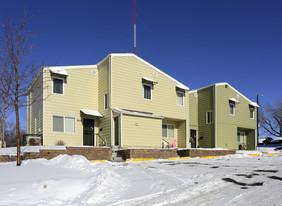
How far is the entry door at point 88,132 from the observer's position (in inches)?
719

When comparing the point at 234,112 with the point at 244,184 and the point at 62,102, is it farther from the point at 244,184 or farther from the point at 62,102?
the point at 244,184

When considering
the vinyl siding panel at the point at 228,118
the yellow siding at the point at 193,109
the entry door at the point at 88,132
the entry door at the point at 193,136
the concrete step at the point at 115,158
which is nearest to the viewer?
the concrete step at the point at 115,158

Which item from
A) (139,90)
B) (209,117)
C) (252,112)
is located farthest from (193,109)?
(139,90)

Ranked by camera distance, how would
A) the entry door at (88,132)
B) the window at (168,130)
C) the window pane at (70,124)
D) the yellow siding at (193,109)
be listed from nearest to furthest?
the window pane at (70,124) → the entry door at (88,132) → the window at (168,130) → the yellow siding at (193,109)

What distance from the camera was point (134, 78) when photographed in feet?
63.7

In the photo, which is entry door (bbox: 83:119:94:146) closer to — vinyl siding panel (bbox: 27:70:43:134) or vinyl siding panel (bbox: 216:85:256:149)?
vinyl siding panel (bbox: 27:70:43:134)

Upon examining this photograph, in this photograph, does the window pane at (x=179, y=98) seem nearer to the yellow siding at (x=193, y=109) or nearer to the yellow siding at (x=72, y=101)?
the yellow siding at (x=193, y=109)

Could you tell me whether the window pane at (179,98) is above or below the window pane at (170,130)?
above

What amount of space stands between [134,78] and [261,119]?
35.2 meters

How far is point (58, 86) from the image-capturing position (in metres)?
17.3

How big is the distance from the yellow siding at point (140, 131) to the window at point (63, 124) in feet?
11.4

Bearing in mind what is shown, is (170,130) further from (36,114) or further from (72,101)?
(36,114)

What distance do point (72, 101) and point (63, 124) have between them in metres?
1.67

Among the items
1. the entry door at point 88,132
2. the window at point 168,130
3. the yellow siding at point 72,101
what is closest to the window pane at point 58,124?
the yellow siding at point 72,101
